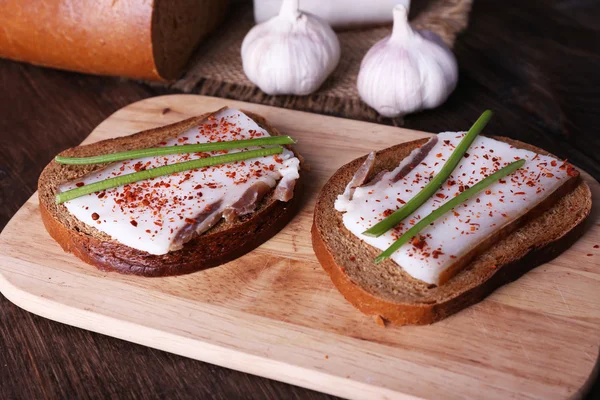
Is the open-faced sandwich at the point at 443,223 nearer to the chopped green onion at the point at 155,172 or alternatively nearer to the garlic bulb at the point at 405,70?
the chopped green onion at the point at 155,172

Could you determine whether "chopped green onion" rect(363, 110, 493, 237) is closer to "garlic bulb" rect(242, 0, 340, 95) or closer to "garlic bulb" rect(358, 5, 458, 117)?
"garlic bulb" rect(358, 5, 458, 117)

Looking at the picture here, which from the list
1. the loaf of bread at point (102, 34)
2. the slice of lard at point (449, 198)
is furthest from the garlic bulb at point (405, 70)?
the loaf of bread at point (102, 34)

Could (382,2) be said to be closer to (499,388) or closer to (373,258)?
(373,258)

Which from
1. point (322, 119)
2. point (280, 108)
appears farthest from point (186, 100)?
point (322, 119)

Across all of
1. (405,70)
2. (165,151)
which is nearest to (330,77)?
(405,70)

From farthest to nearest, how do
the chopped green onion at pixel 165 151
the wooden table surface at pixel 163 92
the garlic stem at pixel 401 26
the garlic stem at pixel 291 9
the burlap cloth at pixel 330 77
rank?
1. the burlap cloth at pixel 330 77
2. the garlic stem at pixel 291 9
3. the garlic stem at pixel 401 26
4. the chopped green onion at pixel 165 151
5. the wooden table surface at pixel 163 92
